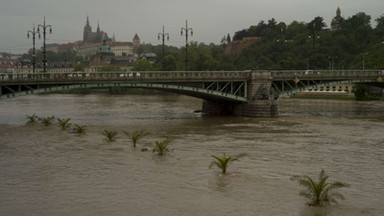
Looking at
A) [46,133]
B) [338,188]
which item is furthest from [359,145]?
[46,133]

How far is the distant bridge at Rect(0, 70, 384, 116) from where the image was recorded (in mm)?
51969

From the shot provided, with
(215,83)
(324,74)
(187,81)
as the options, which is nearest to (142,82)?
(187,81)

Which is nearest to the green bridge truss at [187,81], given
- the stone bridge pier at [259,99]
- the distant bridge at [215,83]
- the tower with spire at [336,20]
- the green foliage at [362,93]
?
the distant bridge at [215,83]

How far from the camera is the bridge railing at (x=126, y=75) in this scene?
5144 cm

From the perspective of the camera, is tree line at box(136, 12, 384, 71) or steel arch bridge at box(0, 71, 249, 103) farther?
tree line at box(136, 12, 384, 71)

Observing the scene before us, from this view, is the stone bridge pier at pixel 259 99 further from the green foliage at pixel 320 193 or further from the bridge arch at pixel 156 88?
the green foliage at pixel 320 193

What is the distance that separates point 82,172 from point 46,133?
17.9 meters

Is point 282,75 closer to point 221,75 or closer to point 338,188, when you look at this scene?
point 221,75

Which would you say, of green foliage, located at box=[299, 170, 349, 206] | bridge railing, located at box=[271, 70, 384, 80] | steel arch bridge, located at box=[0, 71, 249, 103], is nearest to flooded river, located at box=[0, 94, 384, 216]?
green foliage, located at box=[299, 170, 349, 206]

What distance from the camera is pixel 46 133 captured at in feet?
145

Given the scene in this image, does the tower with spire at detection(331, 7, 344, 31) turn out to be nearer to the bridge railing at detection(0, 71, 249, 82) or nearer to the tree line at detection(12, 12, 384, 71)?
the tree line at detection(12, 12, 384, 71)

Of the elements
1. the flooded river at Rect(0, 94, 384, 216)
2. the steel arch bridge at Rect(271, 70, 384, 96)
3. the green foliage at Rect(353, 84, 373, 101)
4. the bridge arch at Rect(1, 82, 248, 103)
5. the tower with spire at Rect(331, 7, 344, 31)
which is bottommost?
Answer: the flooded river at Rect(0, 94, 384, 216)

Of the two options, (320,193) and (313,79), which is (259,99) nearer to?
(313,79)

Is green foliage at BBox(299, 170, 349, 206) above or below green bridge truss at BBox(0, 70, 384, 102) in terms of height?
below
